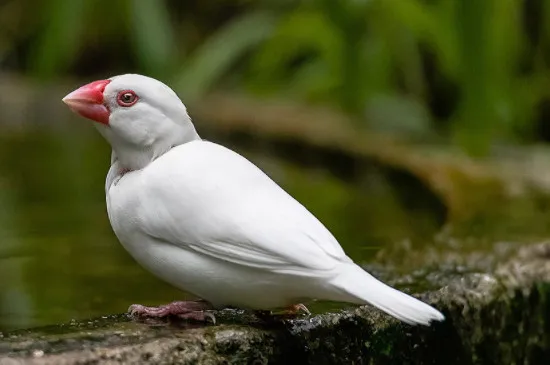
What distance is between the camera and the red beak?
175 centimetres

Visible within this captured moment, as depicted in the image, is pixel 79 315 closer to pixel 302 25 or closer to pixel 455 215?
pixel 455 215

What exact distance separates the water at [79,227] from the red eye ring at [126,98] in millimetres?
482

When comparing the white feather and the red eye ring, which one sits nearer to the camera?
the white feather

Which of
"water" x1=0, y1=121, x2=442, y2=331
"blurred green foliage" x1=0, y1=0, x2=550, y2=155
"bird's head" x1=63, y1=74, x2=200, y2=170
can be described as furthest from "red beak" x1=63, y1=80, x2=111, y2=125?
"blurred green foliage" x1=0, y1=0, x2=550, y2=155

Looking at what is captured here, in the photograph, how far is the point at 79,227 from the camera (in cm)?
304

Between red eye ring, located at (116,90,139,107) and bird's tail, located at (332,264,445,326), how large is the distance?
17.9 inches

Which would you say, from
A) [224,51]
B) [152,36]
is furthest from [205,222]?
[224,51]

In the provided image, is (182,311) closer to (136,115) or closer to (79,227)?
(136,115)

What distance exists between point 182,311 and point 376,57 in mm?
3067

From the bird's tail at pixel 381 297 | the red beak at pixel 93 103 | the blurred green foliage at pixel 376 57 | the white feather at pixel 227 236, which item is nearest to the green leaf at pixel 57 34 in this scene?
the blurred green foliage at pixel 376 57

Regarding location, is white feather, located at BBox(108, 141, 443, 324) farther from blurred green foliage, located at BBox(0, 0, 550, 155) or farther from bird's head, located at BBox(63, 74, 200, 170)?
blurred green foliage, located at BBox(0, 0, 550, 155)

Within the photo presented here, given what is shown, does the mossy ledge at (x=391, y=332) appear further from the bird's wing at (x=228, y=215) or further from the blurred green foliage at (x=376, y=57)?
the blurred green foliage at (x=376, y=57)

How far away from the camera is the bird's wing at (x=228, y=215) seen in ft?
5.21

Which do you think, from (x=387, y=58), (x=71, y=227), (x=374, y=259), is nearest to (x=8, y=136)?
(x=387, y=58)
